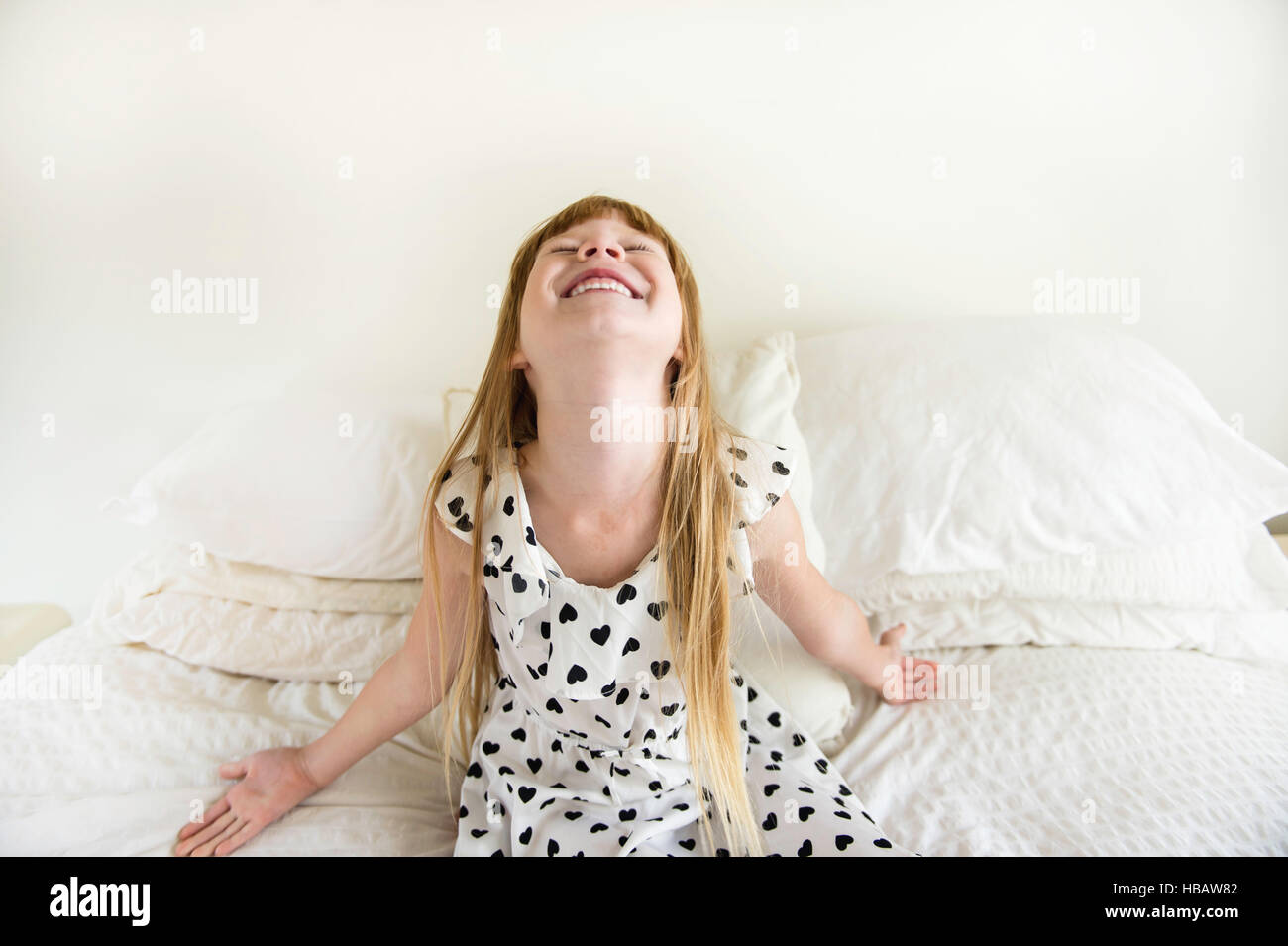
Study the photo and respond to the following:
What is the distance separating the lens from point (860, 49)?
1.13m

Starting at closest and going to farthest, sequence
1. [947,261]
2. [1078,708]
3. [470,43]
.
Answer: [1078,708], [470,43], [947,261]

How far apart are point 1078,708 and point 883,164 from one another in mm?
818

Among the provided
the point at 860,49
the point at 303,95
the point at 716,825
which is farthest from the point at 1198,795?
the point at 303,95

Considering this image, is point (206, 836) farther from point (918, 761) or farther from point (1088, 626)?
point (1088, 626)

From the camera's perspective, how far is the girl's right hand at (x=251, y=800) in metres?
0.77

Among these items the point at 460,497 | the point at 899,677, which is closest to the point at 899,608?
the point at 899,677

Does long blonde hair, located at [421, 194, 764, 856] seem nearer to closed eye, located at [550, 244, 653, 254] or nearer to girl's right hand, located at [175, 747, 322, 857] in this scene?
closed eye, located at [550, 244, 653, 254]

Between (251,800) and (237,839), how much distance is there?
0.13 ft

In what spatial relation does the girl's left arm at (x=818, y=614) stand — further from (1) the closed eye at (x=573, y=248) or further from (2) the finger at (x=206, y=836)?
(2) the finger at (x=206, y=836)

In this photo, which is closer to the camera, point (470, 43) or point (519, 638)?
point (519, 638)

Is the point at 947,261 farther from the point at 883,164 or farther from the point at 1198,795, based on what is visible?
the point at 1198,795

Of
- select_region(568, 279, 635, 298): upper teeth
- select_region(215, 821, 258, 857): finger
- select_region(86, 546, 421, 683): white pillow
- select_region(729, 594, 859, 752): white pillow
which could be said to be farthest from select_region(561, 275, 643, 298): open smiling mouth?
select_region(215, 821, 258, 857): finger
